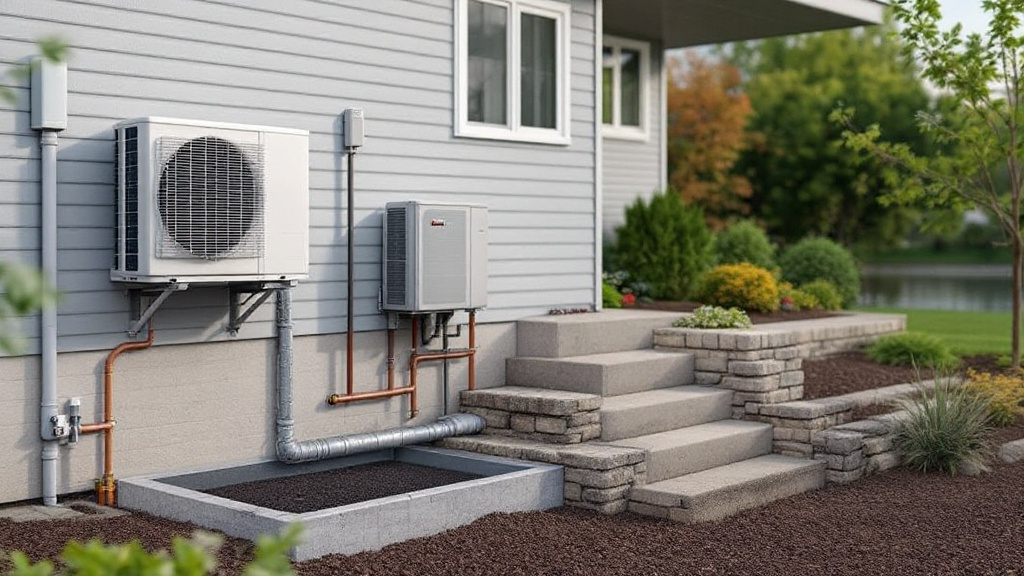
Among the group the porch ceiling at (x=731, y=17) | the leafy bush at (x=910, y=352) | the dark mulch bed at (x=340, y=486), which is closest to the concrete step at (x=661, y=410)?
the dark mulch bed at (x=340, y=486)

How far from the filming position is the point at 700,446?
692 centimetres

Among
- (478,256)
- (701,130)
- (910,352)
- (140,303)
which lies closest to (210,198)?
(140,303)

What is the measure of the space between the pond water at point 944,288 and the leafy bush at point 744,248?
1000cm

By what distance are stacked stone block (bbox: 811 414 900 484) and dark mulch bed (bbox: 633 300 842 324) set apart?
11.2 feet

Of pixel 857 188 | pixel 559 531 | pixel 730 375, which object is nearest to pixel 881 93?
pixel 857 188

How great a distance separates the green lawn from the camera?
13.2 m

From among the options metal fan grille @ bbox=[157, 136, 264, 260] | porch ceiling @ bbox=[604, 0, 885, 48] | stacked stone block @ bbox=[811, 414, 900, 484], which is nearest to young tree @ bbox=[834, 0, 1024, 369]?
porch ceiling @ bbox=[604, 0, 885, 48]

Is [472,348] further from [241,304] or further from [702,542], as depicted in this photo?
[702,542]

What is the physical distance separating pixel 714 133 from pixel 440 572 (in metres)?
20.6

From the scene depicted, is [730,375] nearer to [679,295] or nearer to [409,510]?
[409,510]

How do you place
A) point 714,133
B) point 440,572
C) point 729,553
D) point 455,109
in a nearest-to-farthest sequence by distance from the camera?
point 440,572
point 729,553
point 455,109
point 714,133

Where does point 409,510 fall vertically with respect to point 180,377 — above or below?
below

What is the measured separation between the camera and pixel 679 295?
39.4 feet

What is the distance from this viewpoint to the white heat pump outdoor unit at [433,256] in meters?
6.89
